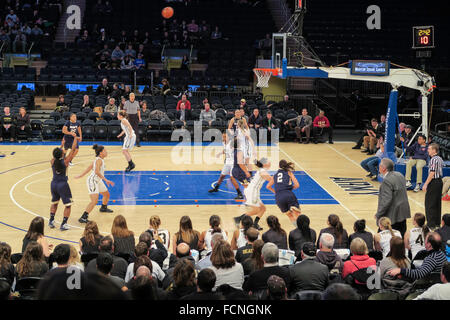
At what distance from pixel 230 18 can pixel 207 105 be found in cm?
1095

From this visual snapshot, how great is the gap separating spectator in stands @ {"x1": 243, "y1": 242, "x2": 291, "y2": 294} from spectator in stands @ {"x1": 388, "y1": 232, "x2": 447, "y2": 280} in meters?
1.32

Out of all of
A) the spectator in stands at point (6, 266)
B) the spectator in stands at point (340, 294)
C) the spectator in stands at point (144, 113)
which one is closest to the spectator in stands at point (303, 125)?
the spectator in stands at point (144, 113)

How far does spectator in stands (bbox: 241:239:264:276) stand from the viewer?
22.4 ft

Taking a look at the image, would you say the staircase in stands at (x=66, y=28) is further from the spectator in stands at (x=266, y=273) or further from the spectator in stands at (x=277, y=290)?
the spectator in stands at (x=277, y=290)

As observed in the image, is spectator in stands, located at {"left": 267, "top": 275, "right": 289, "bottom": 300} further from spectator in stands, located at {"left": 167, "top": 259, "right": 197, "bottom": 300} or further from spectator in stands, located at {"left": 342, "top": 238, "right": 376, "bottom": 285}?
spectator in stands, located at {"left": 342, "top": 238, "right": 376, "bottom": 285}

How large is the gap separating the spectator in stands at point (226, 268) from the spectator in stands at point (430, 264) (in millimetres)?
1700

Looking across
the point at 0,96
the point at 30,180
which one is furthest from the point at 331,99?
the point at 30,180

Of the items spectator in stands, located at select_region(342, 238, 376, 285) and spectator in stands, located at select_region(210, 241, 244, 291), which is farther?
spectator in stands, located at select_region(342, 238, 376, 285)

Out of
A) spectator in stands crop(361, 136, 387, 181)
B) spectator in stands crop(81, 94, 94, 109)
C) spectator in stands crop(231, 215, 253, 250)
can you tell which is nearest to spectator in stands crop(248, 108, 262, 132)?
spectator in stands crop(361, 136, 387, 181)

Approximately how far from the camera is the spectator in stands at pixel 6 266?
669 centimetres

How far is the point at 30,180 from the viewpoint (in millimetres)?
15266

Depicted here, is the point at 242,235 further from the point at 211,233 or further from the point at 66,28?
the point at 66,28

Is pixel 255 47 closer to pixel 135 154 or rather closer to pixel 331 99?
pixel 331 99

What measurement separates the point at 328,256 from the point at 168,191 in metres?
7.76
